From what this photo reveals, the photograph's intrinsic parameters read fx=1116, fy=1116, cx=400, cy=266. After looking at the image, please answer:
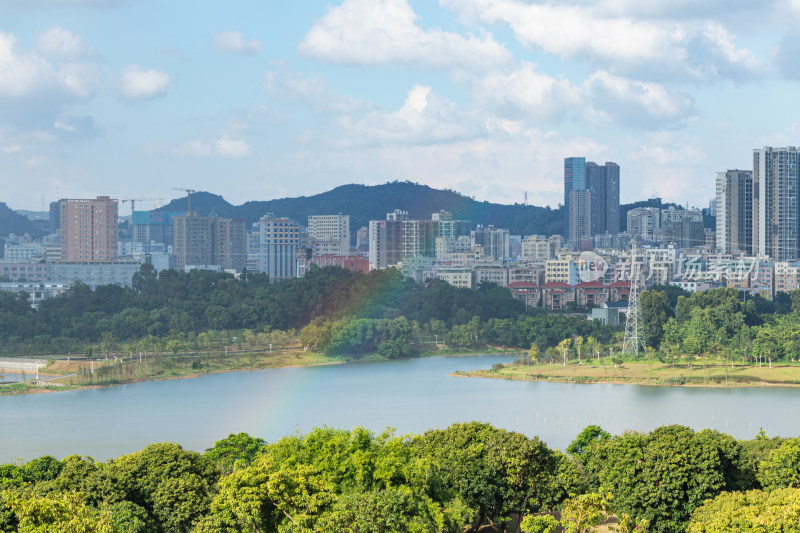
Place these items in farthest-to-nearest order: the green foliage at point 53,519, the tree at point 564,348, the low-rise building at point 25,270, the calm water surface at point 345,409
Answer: the low-rise building at point 25,270 < the tree at point 564,348 < the calm water surface at point 345,409 < the green foliage at point 53,519

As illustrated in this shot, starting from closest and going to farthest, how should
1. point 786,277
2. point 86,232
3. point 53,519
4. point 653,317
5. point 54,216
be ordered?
point 53,519, point 653,317, point 786,277, point 86,232, point 54,216

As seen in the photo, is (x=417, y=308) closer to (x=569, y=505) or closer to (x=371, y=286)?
(x=371, y=286)

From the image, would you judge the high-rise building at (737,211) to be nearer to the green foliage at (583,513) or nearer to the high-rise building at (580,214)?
the high-rise building at (580,214)

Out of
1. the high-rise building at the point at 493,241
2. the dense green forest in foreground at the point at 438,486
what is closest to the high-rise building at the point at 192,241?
the high-rise building at the point at 493,241

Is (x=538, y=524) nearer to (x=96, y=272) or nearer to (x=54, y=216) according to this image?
(x=96, y=272)

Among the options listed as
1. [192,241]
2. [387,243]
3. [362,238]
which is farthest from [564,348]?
[362,238]

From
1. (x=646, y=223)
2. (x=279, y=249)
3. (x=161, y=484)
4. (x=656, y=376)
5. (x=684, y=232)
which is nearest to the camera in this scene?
(x=161, y=484)
